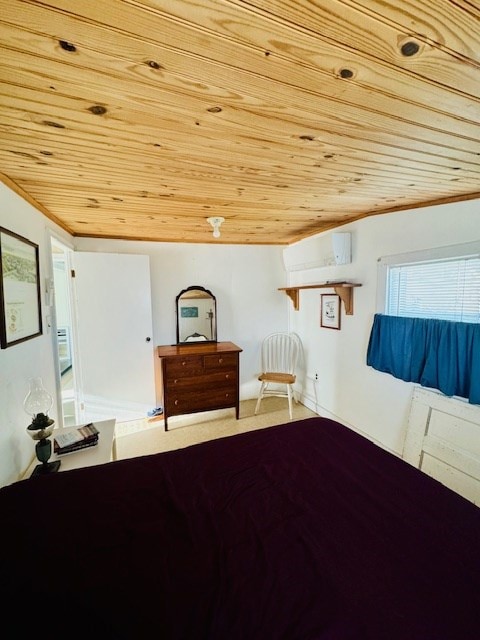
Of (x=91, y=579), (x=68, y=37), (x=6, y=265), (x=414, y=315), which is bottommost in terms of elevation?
(x=91, y=579)

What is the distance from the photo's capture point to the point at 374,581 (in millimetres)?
808

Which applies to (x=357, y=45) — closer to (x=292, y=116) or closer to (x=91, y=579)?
(x=292, y=116)

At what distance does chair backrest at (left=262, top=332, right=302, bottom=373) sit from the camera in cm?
386

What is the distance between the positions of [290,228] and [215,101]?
2.19 meters

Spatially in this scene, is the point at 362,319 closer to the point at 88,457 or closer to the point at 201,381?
the point at 201,381

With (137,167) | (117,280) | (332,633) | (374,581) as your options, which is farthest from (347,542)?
(117,280)

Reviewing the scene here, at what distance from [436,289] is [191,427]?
2.70 metres

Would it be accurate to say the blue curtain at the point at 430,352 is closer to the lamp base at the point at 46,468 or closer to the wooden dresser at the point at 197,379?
the wooden dresser at the point at 197,379

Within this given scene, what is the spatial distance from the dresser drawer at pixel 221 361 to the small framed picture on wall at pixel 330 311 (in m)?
1.11

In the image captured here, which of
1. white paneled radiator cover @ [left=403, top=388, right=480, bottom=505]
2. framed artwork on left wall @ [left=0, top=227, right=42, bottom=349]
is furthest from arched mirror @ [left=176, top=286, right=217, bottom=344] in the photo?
white paneled radiator cover @ [left=403, top=388, right=480, bottom=505]

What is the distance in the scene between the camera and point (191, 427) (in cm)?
313

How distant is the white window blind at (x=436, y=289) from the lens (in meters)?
1.88

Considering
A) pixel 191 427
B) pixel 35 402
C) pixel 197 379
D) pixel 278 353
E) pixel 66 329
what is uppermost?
pixel 66 329

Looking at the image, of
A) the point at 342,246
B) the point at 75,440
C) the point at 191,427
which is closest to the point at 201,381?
the point at 191,427
